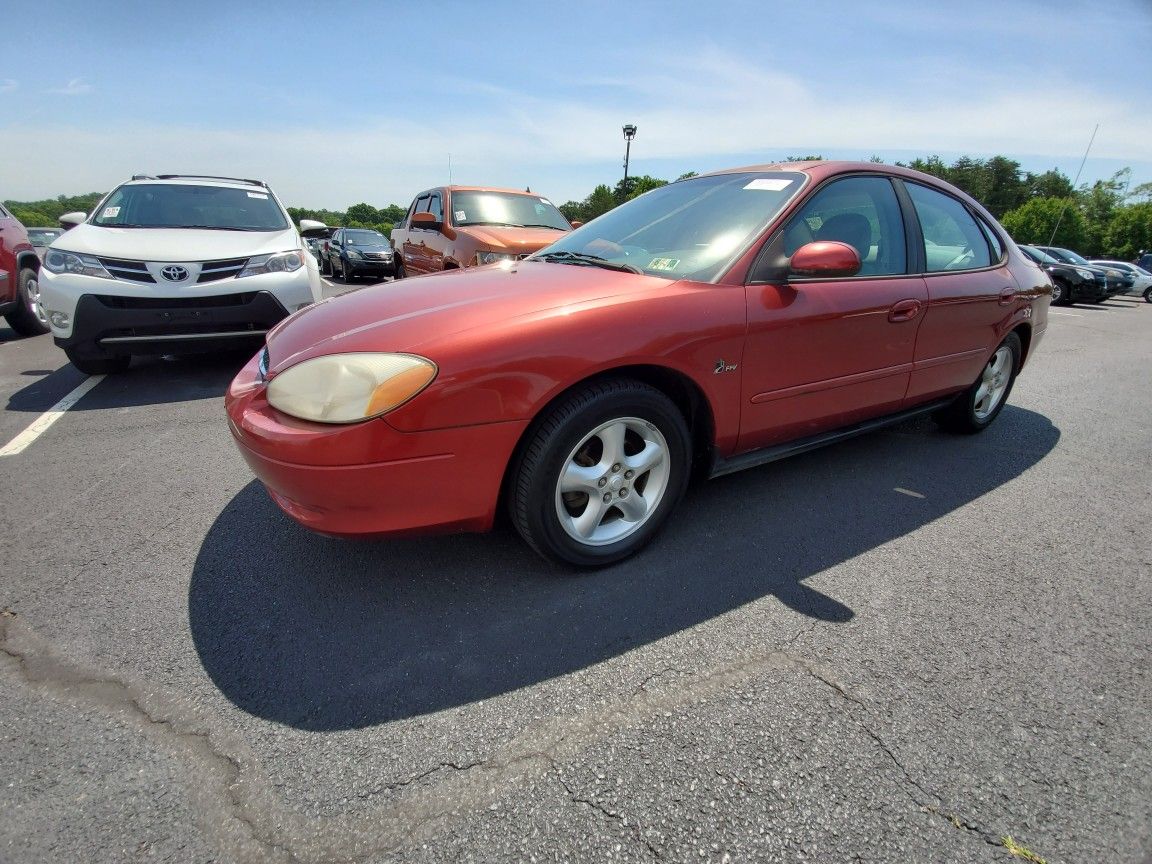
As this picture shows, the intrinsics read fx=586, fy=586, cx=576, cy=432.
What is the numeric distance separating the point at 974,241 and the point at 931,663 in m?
2.74

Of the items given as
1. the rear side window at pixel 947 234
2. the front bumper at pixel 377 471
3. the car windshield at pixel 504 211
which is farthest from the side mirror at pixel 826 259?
the car windshield at pixel 504 211

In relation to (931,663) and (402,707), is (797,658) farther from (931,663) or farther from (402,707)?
(402,707)

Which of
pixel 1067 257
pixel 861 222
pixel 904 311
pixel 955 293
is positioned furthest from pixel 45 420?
pixel 1067 257

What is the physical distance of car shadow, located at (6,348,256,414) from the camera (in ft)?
13.3

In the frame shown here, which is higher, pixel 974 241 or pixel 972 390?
pixel 974 241

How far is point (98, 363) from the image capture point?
185 inches

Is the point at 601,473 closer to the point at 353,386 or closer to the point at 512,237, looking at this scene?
the point at 353,386

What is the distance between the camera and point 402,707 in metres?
1.60

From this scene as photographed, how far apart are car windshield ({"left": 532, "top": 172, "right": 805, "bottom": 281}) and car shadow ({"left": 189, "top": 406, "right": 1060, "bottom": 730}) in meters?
1.11

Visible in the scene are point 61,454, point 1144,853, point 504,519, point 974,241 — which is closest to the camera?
point 1144,853

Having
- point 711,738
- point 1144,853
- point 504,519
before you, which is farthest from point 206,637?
point 1144,853

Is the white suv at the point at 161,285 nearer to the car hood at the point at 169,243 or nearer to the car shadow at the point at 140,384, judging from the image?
the car hood at the point at 169,243

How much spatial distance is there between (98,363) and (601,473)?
4.74 metres

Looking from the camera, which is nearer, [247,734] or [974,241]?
[247,734]
